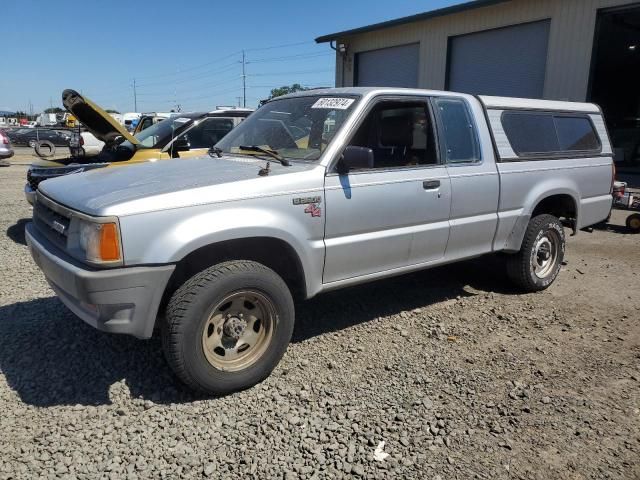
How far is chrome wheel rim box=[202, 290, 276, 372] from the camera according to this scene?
10.4 feet

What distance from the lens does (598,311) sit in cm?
477

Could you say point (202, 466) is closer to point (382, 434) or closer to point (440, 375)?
point (382, 434)

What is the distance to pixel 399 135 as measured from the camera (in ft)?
15.4

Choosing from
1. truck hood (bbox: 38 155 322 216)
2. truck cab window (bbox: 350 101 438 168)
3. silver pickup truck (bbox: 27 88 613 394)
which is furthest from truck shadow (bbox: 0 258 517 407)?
truck cab window (bbox: 350 101 438 168)

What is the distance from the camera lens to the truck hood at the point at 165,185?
286 centimetres

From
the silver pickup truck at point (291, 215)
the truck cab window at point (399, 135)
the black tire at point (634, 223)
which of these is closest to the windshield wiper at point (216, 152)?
the silver pickup truck at point (291, 215)

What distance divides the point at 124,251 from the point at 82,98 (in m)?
4.56

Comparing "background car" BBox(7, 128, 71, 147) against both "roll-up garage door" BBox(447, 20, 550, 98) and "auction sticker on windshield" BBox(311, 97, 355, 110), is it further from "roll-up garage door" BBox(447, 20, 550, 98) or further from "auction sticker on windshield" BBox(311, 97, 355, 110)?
"auction sticker on windshield" BBox(311, 97, 355, 110)

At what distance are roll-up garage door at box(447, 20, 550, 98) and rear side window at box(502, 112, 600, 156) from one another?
9122 mm

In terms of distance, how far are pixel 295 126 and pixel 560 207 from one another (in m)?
3.13

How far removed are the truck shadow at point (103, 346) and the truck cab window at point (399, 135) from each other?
135 centimetres

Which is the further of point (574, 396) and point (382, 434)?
point (574, 396)

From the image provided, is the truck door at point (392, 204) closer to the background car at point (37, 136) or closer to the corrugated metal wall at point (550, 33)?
the corrugated metal wall at point (550, 33)

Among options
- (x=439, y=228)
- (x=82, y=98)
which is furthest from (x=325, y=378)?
(x=82, y=98)
